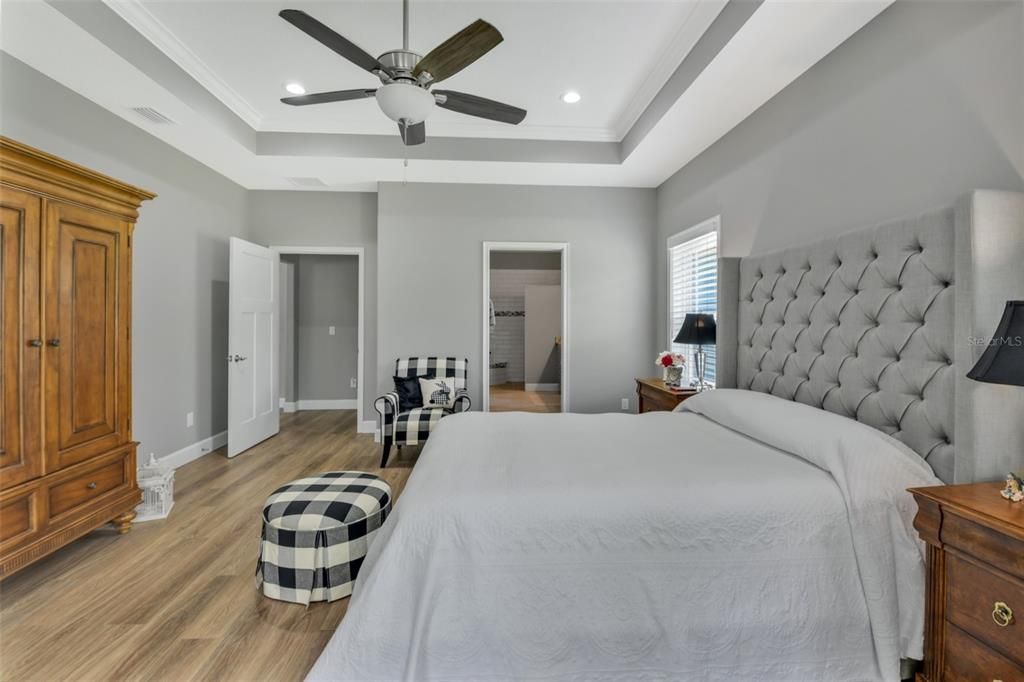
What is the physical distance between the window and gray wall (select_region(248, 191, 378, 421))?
124 inches

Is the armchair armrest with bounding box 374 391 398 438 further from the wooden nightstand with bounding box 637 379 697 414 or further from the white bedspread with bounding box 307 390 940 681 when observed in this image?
the white bedspread with bounding box 307 390 940 681

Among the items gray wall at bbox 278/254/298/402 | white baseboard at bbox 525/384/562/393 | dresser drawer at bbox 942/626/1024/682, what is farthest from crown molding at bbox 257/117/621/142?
white baseboard at bbox 525/384/562/393

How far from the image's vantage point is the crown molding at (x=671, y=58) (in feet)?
7.70

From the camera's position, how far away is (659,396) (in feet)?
11.5

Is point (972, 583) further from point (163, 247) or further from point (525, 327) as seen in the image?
point (525, 327)

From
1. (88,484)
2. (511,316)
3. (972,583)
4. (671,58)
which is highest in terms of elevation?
(671,58)

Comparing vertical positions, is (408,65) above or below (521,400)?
above

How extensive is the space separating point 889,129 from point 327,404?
6223 millimetres

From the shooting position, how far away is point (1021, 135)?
149 centimetres

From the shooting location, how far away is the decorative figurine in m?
1.24

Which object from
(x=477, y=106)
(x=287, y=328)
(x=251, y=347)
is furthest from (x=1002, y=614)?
(x=287, y=328)

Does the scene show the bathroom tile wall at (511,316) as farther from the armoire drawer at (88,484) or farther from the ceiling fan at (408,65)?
the armoire drawer at (88,484)

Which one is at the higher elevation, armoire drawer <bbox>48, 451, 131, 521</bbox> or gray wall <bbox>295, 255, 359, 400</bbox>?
gray wall <bbox>295, 255, 359, 400</bbox>

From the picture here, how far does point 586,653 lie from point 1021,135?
2.17 m
